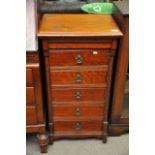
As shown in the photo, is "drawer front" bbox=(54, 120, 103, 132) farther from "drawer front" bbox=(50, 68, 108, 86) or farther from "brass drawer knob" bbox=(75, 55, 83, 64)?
"brass drawer knob" bbox=(75, 55, 83, 64)

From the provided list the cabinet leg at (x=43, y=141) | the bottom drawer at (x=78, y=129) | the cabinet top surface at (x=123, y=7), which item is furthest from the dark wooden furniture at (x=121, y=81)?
the cabinet leg at (x=43, y=141)

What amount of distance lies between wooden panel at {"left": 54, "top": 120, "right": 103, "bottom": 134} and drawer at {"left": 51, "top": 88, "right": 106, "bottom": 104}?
166mm

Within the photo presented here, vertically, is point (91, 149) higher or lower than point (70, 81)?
lower

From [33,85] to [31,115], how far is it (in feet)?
0.65

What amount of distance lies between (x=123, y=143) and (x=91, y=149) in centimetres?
22

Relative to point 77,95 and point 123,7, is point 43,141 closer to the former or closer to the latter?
point 77,95

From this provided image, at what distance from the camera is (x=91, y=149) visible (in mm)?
1544

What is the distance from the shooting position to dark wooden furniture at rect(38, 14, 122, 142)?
1.25 meters

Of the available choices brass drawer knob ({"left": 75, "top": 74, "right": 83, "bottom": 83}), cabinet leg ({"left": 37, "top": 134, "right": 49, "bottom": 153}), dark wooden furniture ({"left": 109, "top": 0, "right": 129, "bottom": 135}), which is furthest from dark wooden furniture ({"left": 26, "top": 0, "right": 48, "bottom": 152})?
dark wooden furniture ({"left": 109, "top": 0, "right": 129, "bottom": 135})

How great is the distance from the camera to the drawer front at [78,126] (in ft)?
4.97
